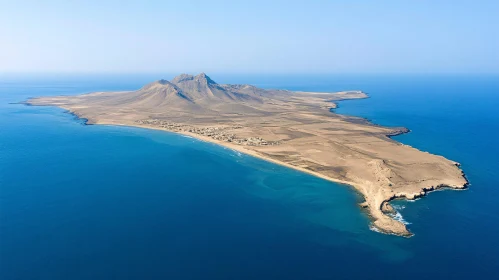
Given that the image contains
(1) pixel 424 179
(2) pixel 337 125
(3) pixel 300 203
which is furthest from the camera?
(2) pixel 337 125

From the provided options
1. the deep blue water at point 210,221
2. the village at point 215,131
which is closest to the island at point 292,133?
the village at point 215,131

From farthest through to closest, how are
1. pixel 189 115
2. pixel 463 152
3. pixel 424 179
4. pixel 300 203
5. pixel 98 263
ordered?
pixel 189 115 < pixel 463 152 < pixel 424 179 < pixel 300 203 < pixel 98 263

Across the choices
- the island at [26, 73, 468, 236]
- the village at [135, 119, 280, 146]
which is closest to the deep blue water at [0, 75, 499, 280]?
the island at [26, 73, 468, 236]

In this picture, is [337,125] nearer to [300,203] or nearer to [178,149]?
[178,149]

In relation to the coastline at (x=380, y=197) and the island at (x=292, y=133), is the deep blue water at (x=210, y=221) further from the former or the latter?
the island at (x=292, y=133)

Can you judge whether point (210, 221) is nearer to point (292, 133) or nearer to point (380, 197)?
point (380, 197)


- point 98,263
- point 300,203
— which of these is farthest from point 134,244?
point 300,203
